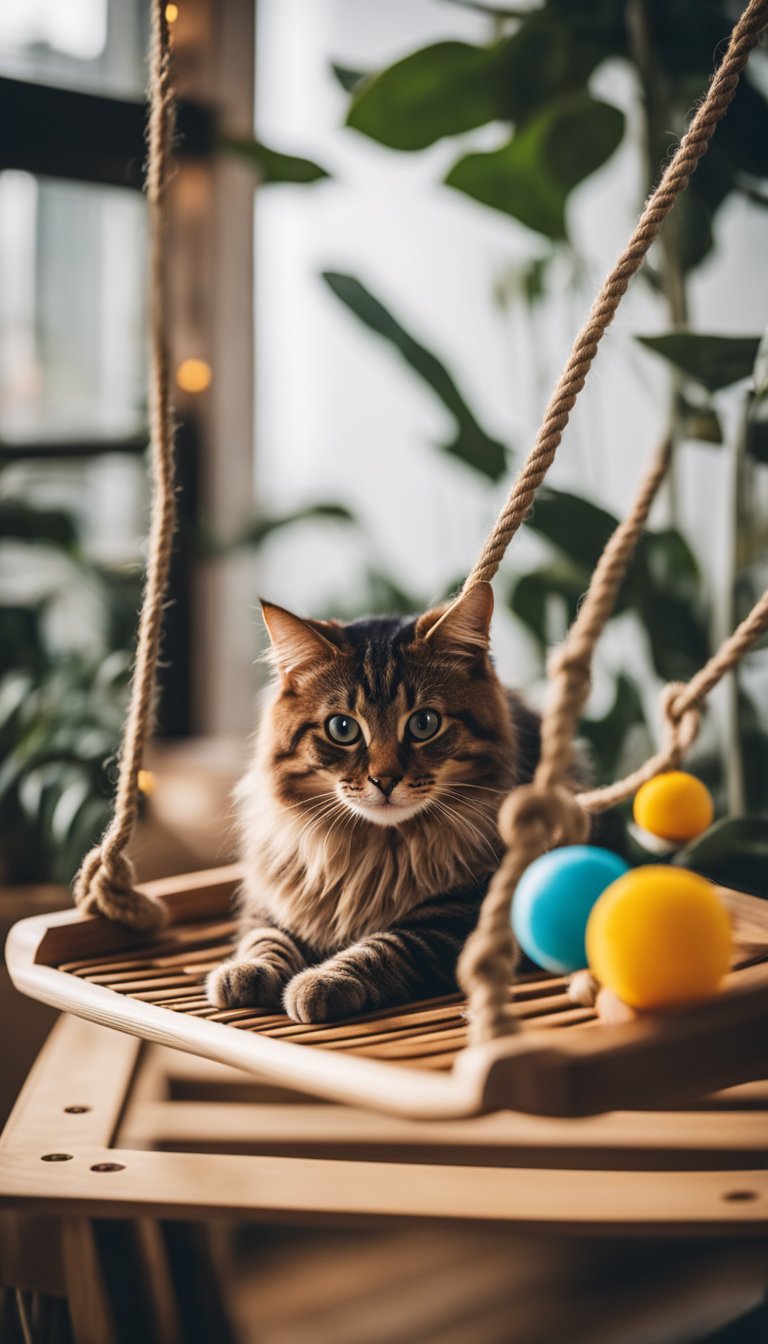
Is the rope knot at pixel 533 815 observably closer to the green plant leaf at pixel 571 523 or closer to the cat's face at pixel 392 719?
the cat's face at pixel 392 719

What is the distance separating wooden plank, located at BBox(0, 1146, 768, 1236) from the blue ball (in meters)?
0.38

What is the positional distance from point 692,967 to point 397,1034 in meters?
0.26

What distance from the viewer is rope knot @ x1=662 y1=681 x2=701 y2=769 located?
106 centimetres

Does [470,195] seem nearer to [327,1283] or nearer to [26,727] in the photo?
[26,727]

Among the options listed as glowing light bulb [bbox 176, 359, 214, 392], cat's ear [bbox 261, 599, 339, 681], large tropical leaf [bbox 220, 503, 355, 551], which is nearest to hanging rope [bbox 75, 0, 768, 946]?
cat's ear [bbox 261, 599, 339, 681]

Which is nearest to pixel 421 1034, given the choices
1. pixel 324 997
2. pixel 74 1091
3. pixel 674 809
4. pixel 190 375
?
pixel 324 997

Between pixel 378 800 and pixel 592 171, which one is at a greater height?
pixel 592 171

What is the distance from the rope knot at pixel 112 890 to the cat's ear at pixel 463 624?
342mm

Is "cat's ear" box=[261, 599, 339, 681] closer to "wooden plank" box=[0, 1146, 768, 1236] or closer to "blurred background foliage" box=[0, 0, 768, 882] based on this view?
"wooden plank" box=[0, 1146, 768, 1236]

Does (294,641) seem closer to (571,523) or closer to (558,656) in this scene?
(558,656)

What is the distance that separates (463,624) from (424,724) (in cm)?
9

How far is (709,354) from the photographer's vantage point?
4.60ft

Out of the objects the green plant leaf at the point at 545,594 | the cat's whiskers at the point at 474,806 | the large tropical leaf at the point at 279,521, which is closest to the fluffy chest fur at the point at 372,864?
the cat's whiskers at the point at 474,806

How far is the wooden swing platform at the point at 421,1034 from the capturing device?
68cm
